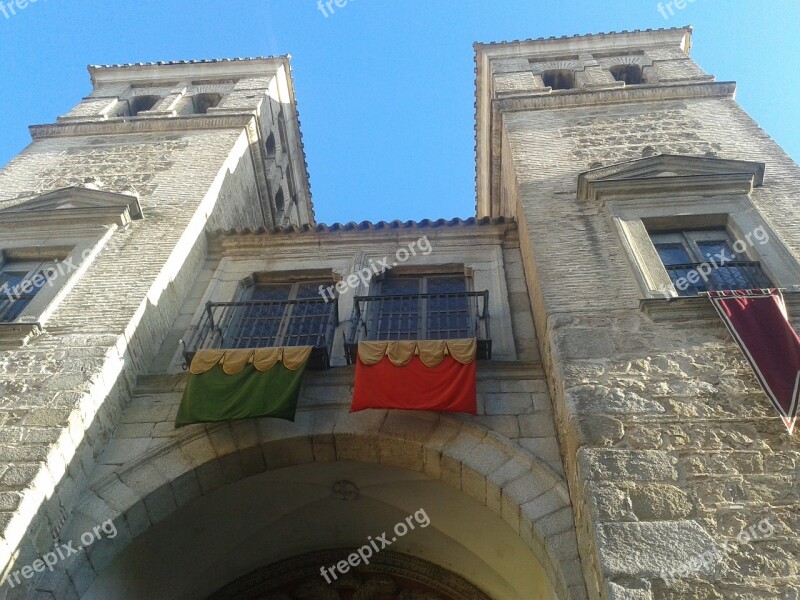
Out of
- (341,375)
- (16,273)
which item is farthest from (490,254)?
(16,273)

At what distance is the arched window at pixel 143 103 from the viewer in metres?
16.6

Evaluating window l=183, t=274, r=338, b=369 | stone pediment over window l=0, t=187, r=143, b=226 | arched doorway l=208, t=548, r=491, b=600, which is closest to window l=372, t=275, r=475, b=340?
window l=183, t=274, r=338, b=369

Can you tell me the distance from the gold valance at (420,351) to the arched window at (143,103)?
40.4ft

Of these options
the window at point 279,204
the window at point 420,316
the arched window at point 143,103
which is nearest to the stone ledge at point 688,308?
the window at point 420,316

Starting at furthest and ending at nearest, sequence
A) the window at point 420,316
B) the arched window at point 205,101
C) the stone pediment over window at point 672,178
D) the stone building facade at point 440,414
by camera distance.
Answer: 1. the arched window at point 205,101
2. the stone pediment over window at point 672,178
3. the window at point 420,316
4. the stone building facade at point 440,414

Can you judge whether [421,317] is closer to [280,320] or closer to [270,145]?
[280,320]

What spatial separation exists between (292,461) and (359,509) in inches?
46.1

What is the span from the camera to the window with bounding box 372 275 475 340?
837 centimetres

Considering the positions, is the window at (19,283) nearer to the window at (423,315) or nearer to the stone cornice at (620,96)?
the window at (423,315)

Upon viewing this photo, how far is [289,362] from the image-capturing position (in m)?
7.21

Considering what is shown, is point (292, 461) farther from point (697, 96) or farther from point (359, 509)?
point (697, 96)

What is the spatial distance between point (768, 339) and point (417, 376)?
3346 mm

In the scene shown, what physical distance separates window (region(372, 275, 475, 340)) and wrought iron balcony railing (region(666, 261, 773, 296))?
2530 millimetres

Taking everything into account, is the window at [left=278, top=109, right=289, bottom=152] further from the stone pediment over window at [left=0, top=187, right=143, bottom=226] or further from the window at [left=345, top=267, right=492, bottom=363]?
the window at [left=345, top=267, right=492, bottom=363]
